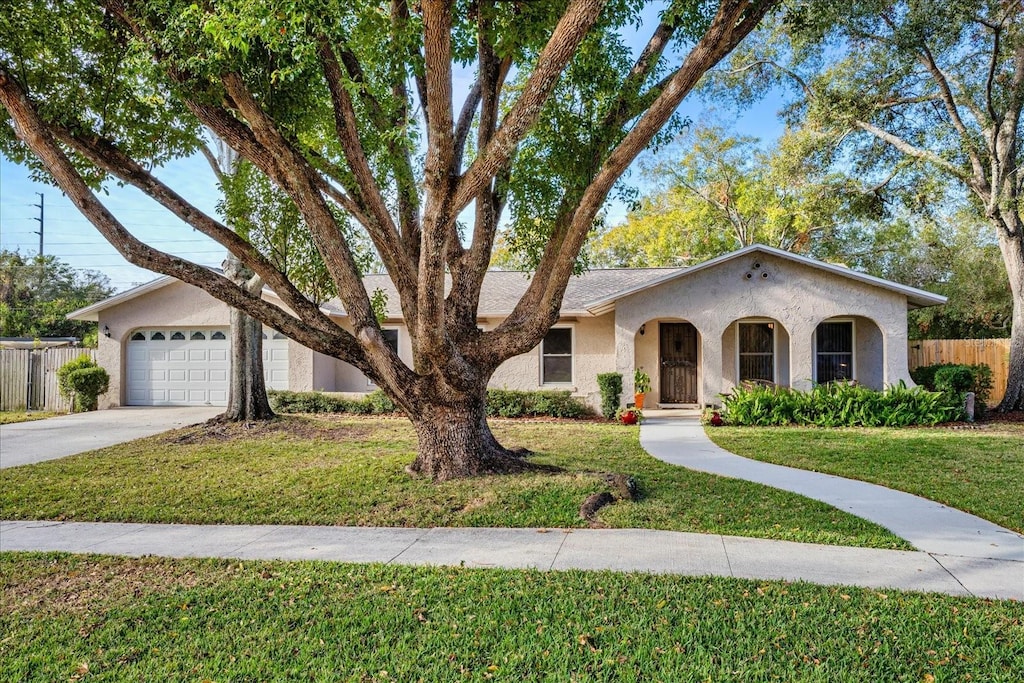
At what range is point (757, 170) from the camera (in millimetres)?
29719

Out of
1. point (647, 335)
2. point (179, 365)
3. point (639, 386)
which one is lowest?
point (639, 386)

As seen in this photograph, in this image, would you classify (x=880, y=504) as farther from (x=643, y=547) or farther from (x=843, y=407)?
(x=843, y=407)

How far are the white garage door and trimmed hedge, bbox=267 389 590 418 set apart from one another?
2.23m

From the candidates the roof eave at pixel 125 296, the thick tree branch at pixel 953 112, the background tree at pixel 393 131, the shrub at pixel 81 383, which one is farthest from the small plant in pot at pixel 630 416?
the shrub at pixel 81 383

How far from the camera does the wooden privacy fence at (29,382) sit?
18.4 m

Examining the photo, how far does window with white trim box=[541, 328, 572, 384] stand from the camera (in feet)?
56.2

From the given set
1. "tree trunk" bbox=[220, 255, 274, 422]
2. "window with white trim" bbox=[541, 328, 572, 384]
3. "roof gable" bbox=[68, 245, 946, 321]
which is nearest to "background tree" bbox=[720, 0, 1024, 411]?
"roof gable" bbox=[68, 245, 946, 321]

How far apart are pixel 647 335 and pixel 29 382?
57.7 ft

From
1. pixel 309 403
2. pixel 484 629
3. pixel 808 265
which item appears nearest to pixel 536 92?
pixel 484 629

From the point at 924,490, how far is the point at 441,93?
23.5 feet

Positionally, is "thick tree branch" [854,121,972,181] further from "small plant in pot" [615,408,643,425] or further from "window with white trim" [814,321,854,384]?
"small plant in pot" [615,408,643,425]

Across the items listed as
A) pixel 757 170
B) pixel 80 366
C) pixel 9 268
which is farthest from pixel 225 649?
pixel 9 268

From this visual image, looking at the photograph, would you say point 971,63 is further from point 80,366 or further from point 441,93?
point 80,366

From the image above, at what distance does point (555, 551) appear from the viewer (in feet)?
18.0
